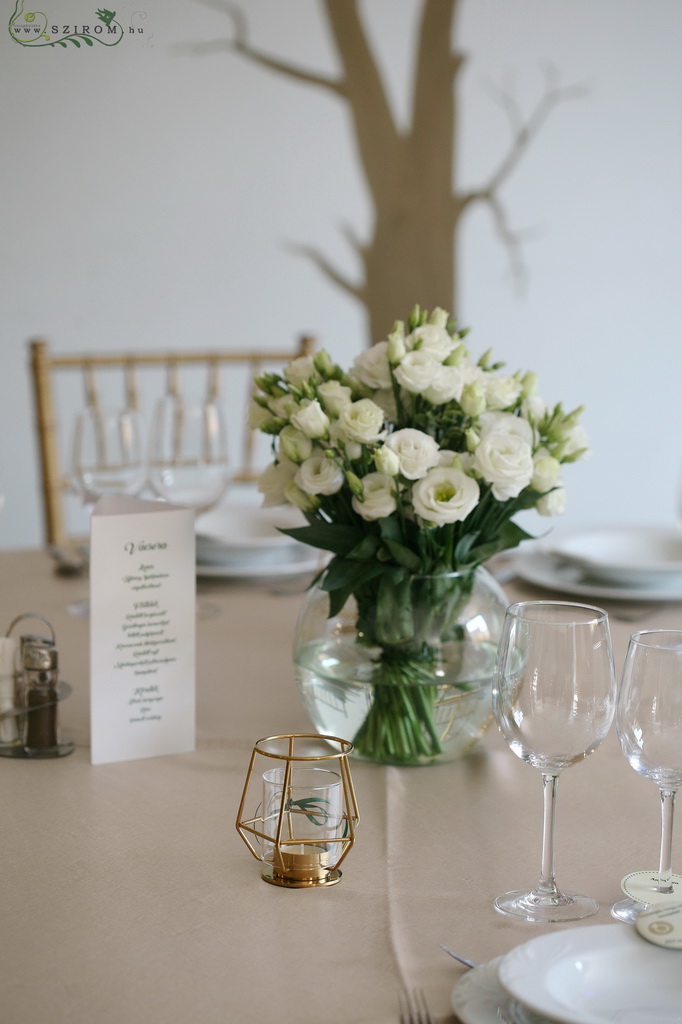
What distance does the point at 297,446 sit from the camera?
85 centimetres

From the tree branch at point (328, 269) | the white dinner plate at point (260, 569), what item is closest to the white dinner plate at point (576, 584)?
the white dinner plate at point (260, 569)

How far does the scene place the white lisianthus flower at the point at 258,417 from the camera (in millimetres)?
904

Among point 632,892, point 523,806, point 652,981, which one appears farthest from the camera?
point 523,806

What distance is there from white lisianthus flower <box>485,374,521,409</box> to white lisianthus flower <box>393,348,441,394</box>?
57 mm

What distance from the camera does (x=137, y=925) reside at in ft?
2.03

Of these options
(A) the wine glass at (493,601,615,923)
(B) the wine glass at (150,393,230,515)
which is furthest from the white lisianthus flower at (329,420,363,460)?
(B) the wine glass at (150,393,230,515)

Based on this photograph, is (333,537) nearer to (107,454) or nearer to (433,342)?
(433,342)

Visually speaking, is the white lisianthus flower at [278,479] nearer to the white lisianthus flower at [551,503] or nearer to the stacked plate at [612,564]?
the white lisianthus flower at [551,503]

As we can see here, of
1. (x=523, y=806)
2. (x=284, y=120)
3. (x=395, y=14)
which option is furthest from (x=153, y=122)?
(x=523, y=806)

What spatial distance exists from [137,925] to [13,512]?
280 centimetres

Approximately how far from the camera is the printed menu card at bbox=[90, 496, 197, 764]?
0.87m

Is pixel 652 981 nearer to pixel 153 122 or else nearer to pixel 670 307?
pixel 153 122

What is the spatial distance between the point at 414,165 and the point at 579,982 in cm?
330

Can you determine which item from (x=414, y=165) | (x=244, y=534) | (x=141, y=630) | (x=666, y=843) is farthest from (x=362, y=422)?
(x=414, y=165)
